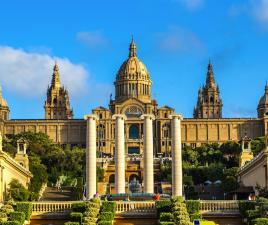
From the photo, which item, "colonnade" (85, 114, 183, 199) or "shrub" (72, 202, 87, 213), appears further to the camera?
"colonnade" (85, 114, 183, 199)

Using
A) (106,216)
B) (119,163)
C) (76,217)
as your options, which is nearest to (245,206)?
(106,216)

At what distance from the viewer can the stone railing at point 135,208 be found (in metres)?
47.9

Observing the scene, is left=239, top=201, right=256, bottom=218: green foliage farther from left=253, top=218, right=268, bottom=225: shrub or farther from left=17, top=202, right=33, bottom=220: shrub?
left=17, top=202, right=33, bottom=220: shrub

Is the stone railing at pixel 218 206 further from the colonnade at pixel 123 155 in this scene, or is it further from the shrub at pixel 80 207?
the colonnade at pixel 123 155

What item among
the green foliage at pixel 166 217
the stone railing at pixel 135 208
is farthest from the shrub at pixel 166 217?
the stone railing at pixel 135 208

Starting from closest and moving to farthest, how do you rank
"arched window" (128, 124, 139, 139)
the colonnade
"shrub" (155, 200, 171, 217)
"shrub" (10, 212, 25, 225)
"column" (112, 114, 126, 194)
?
"shrub" (10, 212, 25, 225) < "shrub" (155, 200, 171, 217) < the colonnade < "column" (112, 114, 126, 194) < "arched window" (128, 124, 139, 139)

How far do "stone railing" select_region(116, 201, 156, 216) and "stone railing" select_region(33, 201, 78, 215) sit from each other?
9.66 ft

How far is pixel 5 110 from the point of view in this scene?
192 metres

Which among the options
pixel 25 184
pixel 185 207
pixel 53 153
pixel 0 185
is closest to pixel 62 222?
pixel 185 207

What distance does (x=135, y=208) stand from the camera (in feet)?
160

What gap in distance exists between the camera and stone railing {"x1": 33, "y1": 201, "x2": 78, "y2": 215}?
48562 millimetres

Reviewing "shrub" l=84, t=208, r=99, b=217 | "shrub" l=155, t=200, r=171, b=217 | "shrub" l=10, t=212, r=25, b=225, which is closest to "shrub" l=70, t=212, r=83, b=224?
"shrub" l=84, t=208, r=99, b=217

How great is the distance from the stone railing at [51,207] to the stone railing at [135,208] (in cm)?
294

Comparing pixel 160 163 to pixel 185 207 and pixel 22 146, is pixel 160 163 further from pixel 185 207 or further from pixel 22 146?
pixel 185 207
